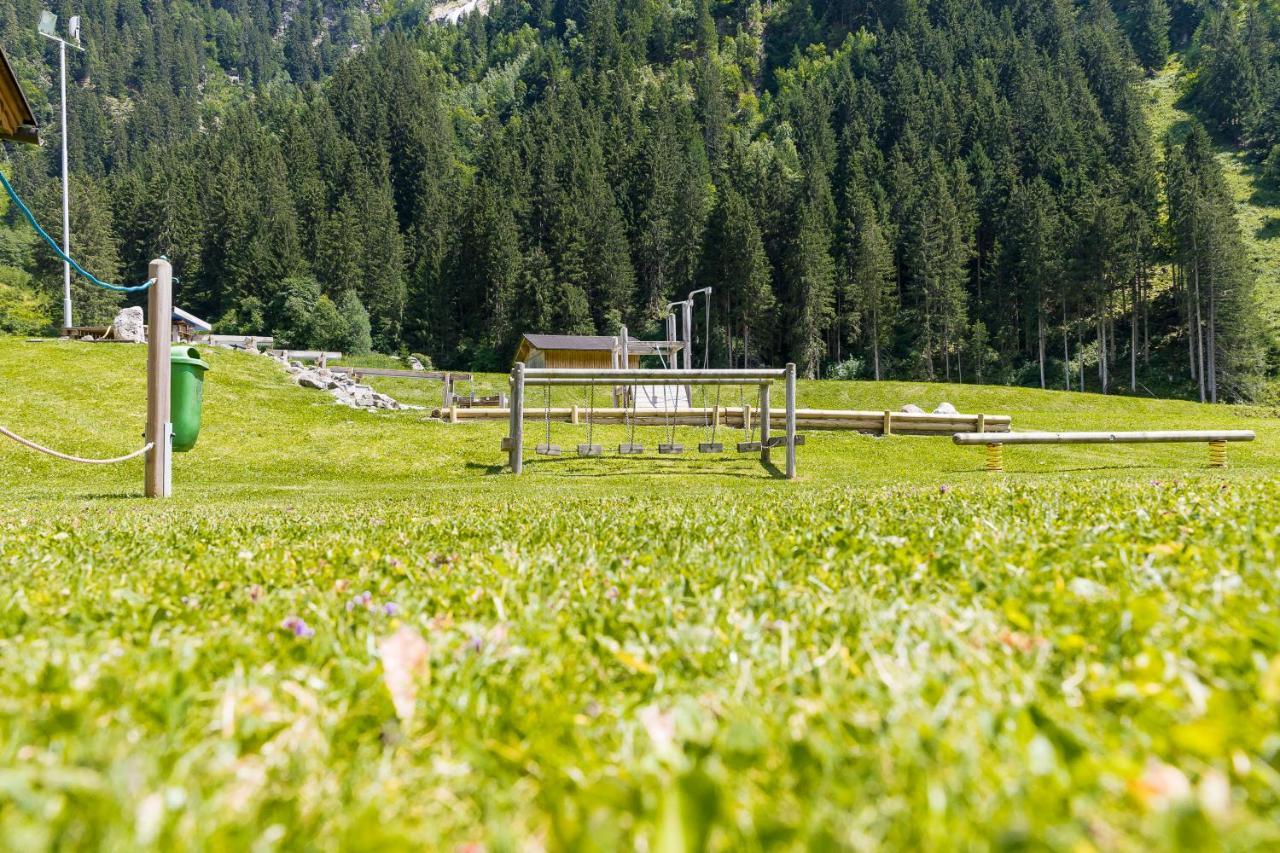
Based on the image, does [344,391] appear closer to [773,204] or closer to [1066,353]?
[1066,353]

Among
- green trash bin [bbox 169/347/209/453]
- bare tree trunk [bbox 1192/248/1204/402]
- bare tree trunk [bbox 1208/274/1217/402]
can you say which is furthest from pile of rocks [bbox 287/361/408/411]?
bare tree trunk [bbox 1208/274/1217/402]

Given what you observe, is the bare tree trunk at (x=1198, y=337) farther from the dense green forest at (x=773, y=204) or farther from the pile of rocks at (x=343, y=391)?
the pile of rocks at (x=343, y=391)

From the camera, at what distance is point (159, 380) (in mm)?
10547

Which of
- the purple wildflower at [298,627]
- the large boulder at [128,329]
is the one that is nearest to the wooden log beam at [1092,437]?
the purple wildflower at [298,627]

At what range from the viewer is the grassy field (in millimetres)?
1107

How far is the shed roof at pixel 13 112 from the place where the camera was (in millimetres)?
8680

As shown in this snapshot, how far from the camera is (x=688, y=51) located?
15088 centimetres

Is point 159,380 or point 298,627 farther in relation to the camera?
point 159,380

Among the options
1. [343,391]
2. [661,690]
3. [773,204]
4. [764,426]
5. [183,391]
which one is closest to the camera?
[661,690]

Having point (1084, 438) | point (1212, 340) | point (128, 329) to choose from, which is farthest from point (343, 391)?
point (1212, 340)

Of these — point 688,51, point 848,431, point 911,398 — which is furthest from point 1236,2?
point 848,431

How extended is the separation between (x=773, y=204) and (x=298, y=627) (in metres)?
84.5

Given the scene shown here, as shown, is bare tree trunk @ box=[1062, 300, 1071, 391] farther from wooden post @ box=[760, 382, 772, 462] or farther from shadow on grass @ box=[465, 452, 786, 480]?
wooden post @ box=[760, 382, 772, 462]

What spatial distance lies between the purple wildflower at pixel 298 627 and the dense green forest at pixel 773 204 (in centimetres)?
6812
